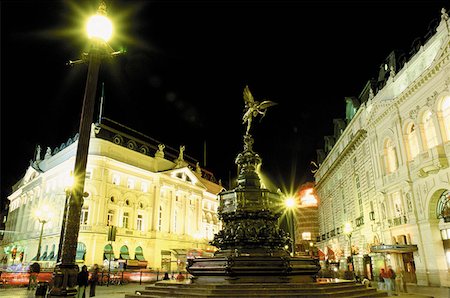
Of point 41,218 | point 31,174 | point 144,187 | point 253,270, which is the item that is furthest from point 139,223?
point 253,270

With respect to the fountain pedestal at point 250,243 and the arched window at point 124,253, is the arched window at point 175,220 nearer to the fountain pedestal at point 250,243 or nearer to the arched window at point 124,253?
the arched window at point 124,253

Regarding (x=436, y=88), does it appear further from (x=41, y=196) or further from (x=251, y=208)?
(x=41, y=196)

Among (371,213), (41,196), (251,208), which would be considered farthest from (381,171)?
(41,196)

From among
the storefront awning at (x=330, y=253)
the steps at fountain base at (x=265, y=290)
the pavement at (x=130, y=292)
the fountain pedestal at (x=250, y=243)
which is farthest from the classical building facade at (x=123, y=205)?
the steps at fountain base at (x=265, y=290)

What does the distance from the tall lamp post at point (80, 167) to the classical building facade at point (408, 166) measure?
20.3m

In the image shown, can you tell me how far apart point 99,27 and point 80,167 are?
478 centimetres

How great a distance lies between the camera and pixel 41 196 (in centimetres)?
5575

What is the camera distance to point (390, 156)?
28844 millimetres

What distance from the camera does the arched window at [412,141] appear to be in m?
25.2

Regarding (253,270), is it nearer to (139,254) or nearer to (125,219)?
(125,219)

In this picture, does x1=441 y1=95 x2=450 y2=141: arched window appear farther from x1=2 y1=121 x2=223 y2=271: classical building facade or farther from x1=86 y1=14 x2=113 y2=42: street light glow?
x1=2 y1=121 x2=223 y2=271: classical building facade

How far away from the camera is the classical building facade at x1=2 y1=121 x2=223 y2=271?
4497cm

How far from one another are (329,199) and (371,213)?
22.5m

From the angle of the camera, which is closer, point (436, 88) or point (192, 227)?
point (436, 88)
